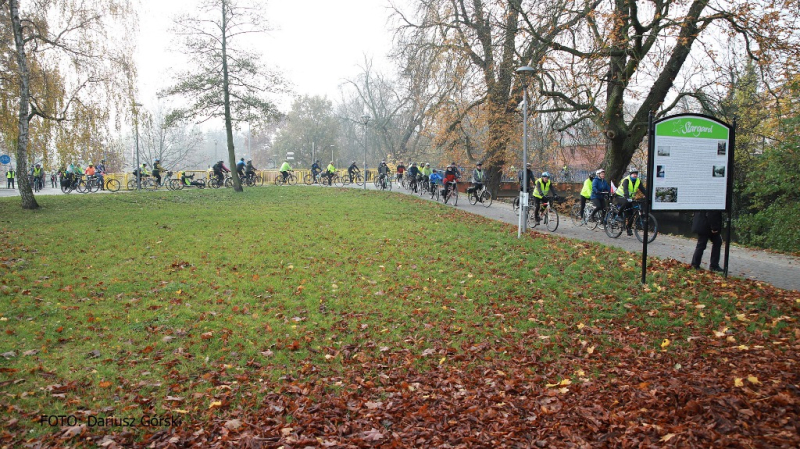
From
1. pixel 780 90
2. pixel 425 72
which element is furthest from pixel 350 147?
pixel 780 90

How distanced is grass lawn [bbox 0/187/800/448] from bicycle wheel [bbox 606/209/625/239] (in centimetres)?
308

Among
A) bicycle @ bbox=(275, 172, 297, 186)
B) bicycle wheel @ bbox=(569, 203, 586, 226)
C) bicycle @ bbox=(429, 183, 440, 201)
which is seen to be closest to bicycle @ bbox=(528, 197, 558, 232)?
bicycle wheel @ bbox=(569, 203, 586, 226)

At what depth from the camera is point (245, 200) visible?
2248 cm

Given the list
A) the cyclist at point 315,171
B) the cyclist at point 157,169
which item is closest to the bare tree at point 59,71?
the cyclist at point 157,169

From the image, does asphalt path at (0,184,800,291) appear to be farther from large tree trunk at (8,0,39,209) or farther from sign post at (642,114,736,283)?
large tree trunk at (8,0,39,209)

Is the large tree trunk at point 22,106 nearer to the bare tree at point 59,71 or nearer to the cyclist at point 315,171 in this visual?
the bare tree at point 59,71

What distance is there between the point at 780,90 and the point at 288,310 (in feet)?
51.5

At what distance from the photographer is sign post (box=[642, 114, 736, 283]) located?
8.06 meters

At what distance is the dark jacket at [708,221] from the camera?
352 inches

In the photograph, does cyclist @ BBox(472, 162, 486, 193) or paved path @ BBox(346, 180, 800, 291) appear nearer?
paved path @ BBox(346, 180, 800, 291)

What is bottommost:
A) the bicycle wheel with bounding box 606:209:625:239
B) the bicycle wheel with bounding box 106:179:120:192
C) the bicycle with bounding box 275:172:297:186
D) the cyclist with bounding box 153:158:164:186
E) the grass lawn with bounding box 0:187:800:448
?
the grass lawn with bounding box 0:187:800:448

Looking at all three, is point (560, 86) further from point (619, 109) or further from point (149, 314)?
point (149, 314)

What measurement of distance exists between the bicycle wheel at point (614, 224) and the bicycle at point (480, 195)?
28.3 feet

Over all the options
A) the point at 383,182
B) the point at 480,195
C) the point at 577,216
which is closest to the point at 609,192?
the point at 577,216
